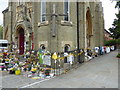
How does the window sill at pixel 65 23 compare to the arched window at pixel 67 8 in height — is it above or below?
below

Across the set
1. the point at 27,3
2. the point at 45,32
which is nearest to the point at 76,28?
the point at 45,32

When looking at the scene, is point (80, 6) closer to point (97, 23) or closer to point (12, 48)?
point (97, 23)

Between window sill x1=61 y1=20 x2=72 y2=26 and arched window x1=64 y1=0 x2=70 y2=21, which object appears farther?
arched window x1=64 y1=0 x2=70 y2=21

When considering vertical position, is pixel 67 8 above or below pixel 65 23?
above

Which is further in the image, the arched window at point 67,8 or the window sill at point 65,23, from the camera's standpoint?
the arched window at point 67,8

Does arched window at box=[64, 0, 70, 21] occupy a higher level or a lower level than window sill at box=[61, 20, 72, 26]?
higher

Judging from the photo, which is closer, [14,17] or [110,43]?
[14,17]

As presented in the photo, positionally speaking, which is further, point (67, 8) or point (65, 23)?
point (67, 8)

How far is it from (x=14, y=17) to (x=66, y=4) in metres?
9.25

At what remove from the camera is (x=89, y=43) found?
18516 mm

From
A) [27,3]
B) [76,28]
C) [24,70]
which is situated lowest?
[24,70]

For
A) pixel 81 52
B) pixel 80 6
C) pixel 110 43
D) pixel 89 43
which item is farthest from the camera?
pixel 110 43

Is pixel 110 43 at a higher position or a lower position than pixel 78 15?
Result: lower

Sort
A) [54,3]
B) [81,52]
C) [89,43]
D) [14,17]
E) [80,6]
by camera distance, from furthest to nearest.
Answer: [89,43] < [14,17] < [80,6] < [81,52] < [54,3]
